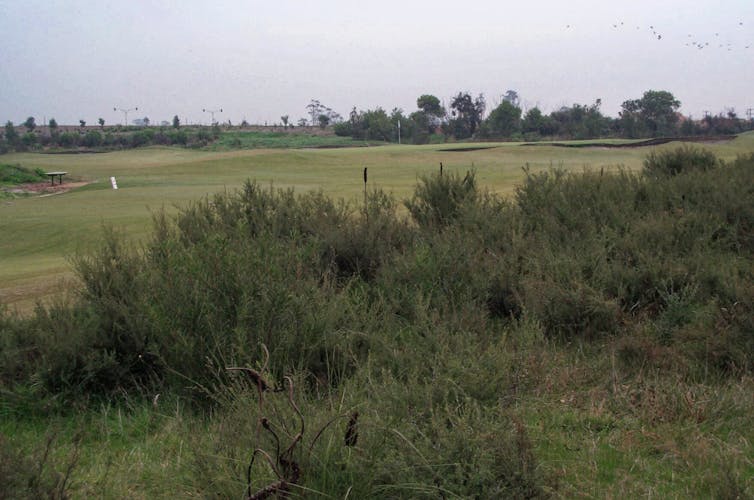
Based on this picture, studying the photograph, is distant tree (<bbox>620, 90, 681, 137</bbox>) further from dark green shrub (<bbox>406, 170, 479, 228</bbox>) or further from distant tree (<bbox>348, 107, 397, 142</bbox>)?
dark green shrub (<bbox>406, 170, 479, 228</bbox>)

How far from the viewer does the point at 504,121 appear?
233ft

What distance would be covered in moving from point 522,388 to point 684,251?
221 inches

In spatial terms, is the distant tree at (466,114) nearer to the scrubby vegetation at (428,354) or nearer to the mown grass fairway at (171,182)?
the mown grass fairway at (171,182)

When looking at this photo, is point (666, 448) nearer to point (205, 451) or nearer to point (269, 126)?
point (205, 451)

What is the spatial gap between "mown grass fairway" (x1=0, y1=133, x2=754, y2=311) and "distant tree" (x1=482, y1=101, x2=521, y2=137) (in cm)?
A: 2014

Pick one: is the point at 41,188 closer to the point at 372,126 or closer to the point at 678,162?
the point at 678,162

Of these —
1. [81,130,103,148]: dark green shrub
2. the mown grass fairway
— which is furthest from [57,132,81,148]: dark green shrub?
the mown grass fairway

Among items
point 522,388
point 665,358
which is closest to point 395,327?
point 522,388

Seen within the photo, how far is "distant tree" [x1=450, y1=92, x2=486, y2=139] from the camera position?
77.4 m

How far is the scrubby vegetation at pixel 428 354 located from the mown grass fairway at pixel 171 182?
2982 millimetres

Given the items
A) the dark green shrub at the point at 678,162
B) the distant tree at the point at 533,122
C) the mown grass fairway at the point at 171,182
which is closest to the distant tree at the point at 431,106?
the distant tree at the point at 533,122

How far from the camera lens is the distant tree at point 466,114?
7738 centimetres

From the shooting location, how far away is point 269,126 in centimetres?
10831

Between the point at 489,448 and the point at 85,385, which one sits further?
the point at 85,385
